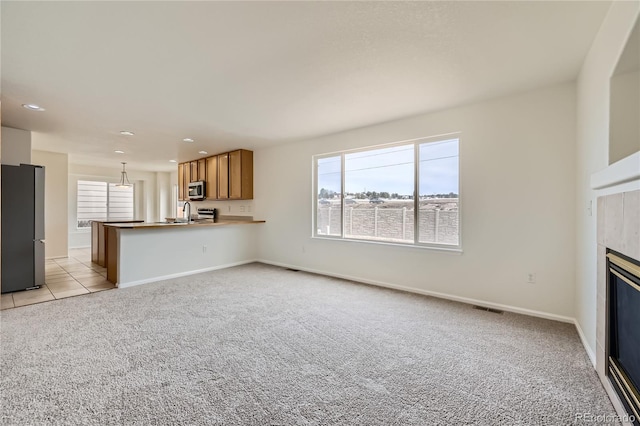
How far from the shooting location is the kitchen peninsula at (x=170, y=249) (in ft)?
13.6

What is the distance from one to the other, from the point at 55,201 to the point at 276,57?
6834 mm

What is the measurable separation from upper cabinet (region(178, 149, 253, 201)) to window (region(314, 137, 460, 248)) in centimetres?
168

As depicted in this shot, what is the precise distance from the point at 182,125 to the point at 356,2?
3.36m

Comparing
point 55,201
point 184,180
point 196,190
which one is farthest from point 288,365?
point 55,201

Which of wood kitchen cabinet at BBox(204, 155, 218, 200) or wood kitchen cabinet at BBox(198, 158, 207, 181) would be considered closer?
wood kitchen cabinet at BBox(204, 155, 218, 200)

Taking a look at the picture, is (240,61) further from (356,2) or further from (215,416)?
(215,416)

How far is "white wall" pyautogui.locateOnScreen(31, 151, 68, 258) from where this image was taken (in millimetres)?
6141

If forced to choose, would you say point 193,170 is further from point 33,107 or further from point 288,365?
point 288,365

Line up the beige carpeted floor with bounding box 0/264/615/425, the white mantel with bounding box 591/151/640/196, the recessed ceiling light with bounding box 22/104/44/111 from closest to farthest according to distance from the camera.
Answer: the white mantel with bounding box 591/151/640/196
the beige carpeted floor with bounding box 0/264/615/425
the recessed ceiling light with bounding box 22/104/44/111

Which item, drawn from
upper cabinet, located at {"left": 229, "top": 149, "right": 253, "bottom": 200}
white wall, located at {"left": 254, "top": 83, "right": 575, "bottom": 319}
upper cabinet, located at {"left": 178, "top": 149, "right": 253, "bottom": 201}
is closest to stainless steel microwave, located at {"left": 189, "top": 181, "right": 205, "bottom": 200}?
upper cabinet, located at {"left": 178, "top": 149, "right": 253, "bottom": 201}

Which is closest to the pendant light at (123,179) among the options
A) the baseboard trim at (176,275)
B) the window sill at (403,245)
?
the baseboard trim at (176,275)

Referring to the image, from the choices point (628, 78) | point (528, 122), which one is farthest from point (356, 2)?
point (528, 122)

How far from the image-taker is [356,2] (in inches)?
67.1

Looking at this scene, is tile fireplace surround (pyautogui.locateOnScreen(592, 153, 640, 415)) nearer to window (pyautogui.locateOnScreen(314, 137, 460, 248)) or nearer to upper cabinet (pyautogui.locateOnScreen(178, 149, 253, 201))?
window (pyautogui.locateOnScreen(314, 137, 460, 248))
